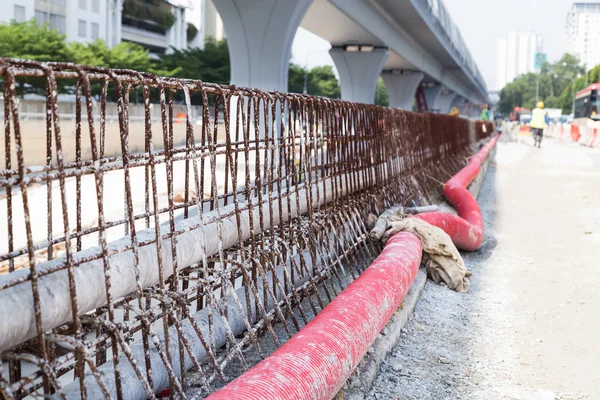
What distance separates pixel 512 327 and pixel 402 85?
134ft

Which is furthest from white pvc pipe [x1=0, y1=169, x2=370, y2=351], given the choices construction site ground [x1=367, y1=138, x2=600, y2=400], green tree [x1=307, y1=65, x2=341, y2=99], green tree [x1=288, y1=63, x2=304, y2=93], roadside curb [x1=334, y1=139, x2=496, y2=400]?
green tree [x1=307, y1=65, x2=341, y2=99]

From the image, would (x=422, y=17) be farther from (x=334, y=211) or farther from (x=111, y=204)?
(x=334, y=211)

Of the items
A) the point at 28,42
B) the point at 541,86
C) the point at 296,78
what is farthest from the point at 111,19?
the point at 541,86

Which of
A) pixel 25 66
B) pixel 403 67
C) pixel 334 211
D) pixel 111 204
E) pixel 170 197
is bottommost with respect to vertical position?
pixel 111 204

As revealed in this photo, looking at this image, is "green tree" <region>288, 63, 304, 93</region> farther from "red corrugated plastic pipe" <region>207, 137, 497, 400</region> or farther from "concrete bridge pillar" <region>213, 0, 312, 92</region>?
"red corrugated plastic pipe" <region>207, 137, 497, 400</region>

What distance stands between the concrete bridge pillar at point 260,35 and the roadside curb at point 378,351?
43.0 ft

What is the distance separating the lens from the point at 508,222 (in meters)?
10.6

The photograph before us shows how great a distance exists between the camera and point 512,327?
5359mm

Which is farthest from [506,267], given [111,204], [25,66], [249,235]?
[111,204]

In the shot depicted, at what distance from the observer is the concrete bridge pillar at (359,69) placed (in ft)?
99.8

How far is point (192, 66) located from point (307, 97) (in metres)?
52.0

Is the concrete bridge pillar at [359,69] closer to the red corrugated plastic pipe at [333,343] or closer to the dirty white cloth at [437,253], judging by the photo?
the dirty white cloth at [437,253]

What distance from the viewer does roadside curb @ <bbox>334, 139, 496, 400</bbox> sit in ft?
12.1

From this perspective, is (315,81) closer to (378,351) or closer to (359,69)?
(359,69)
